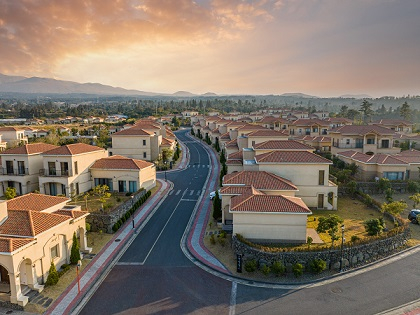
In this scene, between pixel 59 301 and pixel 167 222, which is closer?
pixel 59 301

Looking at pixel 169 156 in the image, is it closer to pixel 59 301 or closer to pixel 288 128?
→ pixel 288 128

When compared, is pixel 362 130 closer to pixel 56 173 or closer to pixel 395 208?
pixel 395 208

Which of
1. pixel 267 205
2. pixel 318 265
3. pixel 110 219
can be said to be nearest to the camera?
pixel 318 265

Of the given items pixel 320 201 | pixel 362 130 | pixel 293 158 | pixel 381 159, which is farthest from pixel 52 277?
pixel 362 130

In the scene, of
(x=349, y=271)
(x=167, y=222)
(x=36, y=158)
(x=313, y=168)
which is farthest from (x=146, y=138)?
(x=349, y=271)

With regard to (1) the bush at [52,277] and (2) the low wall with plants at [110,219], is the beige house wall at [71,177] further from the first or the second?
(1) the bush at [52,277]

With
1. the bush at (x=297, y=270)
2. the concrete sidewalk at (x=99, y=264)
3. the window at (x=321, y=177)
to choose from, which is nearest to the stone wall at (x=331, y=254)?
the bush at (x=297, y=270)

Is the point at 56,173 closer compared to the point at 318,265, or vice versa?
the point at 318,265
